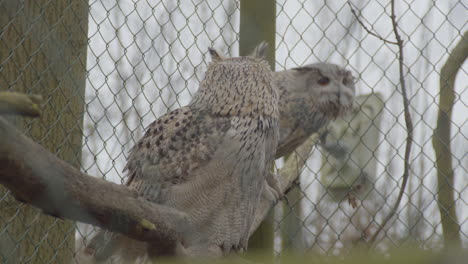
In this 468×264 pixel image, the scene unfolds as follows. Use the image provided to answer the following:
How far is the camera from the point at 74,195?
1.37 m

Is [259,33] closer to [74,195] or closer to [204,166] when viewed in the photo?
[204,166]

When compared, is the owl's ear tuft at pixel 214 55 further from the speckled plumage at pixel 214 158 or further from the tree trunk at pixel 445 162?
the tree trunk at pixel 445 162

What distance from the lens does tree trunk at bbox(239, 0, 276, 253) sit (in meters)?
2.18

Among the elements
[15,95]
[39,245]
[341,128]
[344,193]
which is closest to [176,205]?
[344,193]

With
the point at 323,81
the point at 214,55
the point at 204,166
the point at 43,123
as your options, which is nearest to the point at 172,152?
the point at 204,166

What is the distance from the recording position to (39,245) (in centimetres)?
274

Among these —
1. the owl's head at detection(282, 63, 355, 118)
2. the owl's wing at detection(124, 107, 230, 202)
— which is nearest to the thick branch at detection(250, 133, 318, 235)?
the owl's head at detection(282, 63, 355, 118)

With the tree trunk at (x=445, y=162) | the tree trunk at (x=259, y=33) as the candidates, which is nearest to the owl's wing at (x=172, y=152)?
the tree trunk at (x=259, y=33)

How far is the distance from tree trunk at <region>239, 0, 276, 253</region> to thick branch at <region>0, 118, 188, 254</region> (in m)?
0.75

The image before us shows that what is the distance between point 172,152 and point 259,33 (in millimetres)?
576

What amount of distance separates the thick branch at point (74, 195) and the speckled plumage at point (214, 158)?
54cm

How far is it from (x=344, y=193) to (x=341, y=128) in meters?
0.84

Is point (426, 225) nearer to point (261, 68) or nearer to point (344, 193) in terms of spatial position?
point (344, 193)

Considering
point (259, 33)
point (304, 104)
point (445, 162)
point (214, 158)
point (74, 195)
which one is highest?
point (259, 33)
